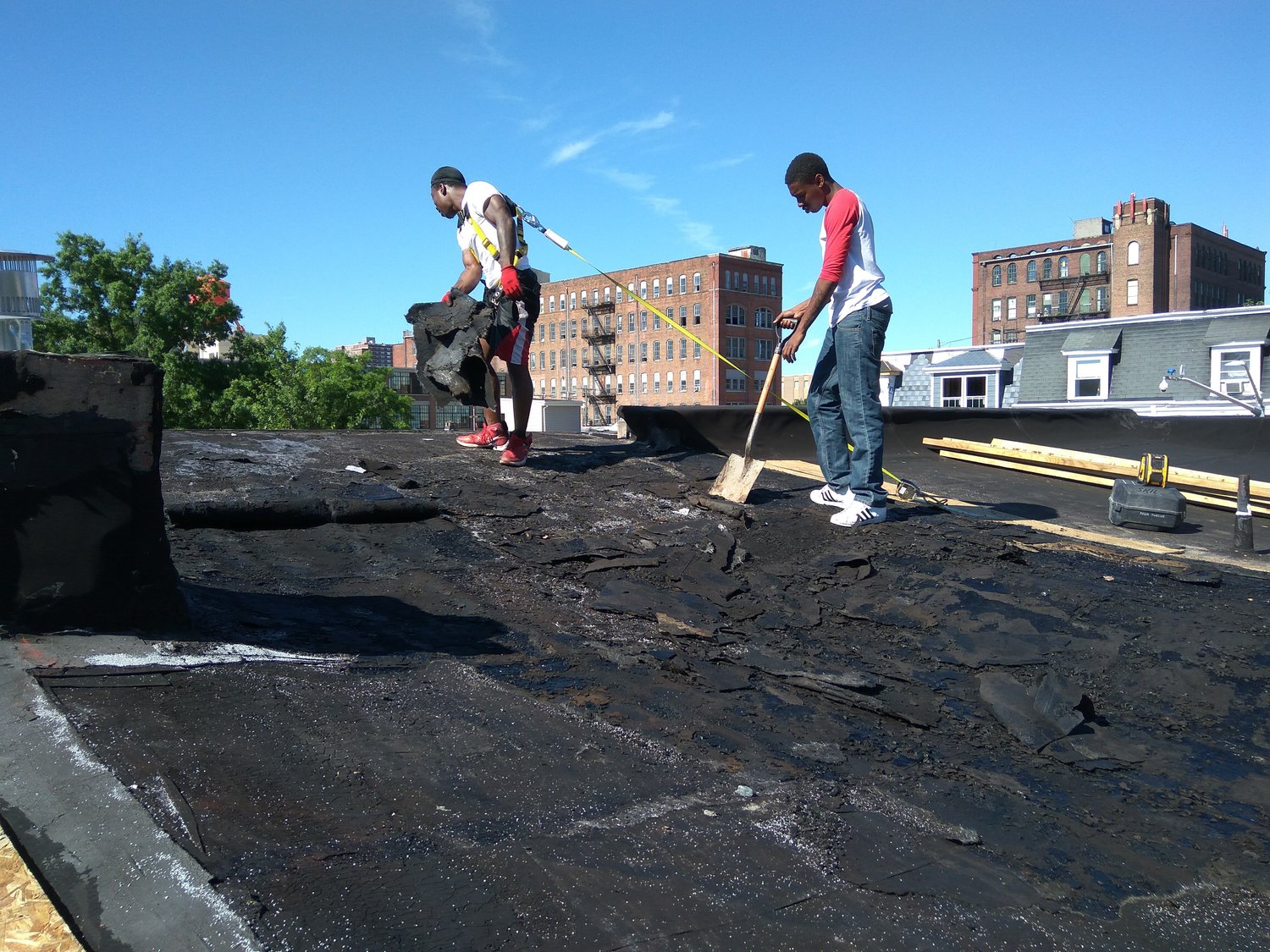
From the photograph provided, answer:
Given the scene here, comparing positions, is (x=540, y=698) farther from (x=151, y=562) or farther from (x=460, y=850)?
(x=151, y=562)

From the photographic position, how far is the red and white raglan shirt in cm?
491

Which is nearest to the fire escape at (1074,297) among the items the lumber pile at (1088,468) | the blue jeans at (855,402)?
the lumber pile at (1088,468)

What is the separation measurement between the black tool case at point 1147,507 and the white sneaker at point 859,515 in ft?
5.13

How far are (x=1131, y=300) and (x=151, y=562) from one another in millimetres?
78536

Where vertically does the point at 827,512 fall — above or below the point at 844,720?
above

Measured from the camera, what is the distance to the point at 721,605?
11.7 feet

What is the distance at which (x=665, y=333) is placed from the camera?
80375 millimetres

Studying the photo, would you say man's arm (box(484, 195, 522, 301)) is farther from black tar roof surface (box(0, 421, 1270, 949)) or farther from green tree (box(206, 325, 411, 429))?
green tree (box(206, 325, 411, 429))

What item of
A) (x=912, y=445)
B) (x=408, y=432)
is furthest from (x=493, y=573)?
(x=912, y=445)

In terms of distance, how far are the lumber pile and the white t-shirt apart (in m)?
4.26

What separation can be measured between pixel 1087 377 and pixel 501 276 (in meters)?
25.5

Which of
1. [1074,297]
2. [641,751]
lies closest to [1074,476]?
[641,751]

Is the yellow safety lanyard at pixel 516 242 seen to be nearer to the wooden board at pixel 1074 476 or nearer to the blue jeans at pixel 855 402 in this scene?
the blue jeans at pixel 855 402

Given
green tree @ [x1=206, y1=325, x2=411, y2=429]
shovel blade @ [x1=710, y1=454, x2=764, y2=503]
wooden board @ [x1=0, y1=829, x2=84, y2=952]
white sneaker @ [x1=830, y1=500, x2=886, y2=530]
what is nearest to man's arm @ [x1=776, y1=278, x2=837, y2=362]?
shovel blade @ [x1=710, y1=454, x2=764, y2=503]
